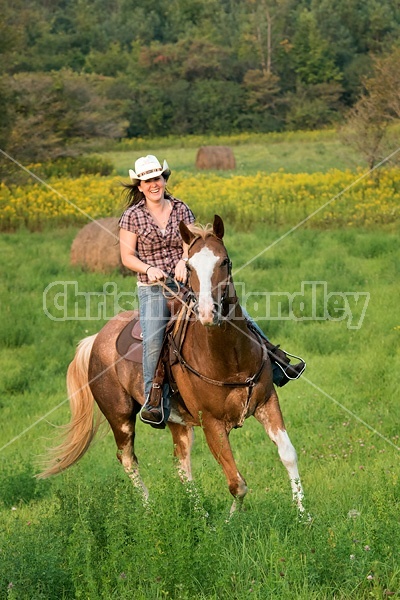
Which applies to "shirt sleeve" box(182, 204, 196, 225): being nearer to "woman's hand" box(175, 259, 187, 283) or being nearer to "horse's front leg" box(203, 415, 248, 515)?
"woman's hand" box(175, 259, 187, 283)

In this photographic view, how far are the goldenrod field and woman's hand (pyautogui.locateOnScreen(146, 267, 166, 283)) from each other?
12.6 m

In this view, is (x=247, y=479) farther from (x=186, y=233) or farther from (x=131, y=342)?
(x=186, y=233)

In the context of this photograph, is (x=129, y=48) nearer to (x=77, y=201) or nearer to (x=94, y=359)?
(x=77, y=201)

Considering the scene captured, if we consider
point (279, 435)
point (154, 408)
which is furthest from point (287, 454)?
point (154, 408)

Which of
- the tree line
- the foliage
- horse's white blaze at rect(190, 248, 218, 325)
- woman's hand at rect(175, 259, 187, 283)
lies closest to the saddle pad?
woman's hand at rect(175, 259, 187, 283)

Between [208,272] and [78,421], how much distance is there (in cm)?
317

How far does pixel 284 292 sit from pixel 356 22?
211 feet

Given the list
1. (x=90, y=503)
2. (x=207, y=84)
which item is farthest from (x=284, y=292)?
(x=207, y=84)

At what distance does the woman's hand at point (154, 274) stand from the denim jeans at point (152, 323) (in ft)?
1.03

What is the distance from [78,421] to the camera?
8.63 metres

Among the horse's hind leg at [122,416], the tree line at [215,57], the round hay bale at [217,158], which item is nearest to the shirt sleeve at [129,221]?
the horse's hind leg at [122,416]

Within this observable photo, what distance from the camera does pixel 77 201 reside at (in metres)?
27.4

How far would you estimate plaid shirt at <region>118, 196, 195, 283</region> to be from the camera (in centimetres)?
732

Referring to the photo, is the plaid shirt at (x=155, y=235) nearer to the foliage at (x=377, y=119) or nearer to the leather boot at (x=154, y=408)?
the leather boot at (x=154, y=408)
